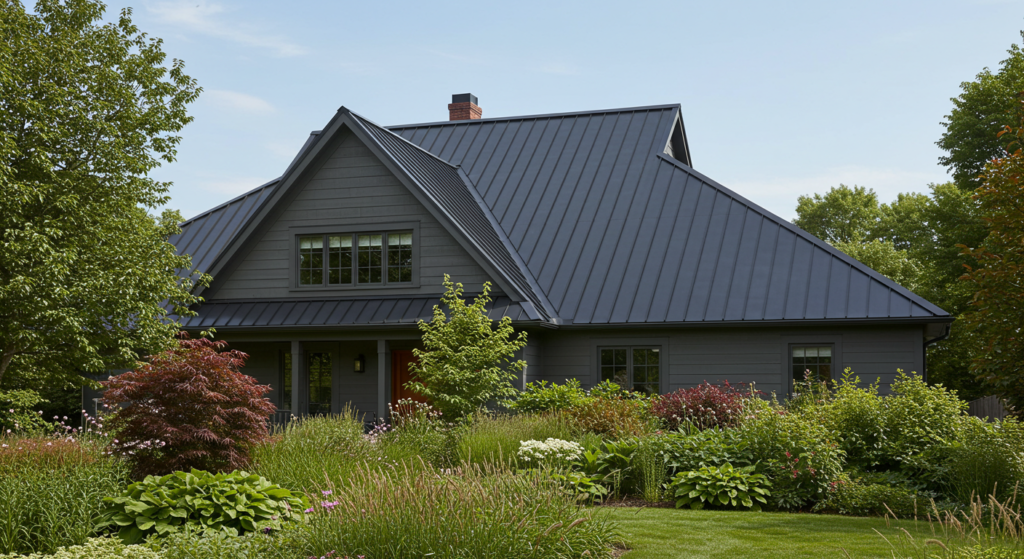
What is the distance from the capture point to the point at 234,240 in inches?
733

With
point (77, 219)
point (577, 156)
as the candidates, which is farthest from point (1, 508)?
point (577, 156)

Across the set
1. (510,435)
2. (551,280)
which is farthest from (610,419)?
(551,280)

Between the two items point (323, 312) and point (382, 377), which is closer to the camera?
point (382, 377)

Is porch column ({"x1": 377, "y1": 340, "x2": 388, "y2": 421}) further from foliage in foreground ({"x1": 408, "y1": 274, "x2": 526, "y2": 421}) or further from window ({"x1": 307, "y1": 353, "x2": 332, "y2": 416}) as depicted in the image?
window ({"x1": 307, "y1": 353, "x2": 332, "y2": 416})

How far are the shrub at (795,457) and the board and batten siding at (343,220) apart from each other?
842cm

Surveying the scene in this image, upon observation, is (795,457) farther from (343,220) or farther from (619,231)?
(343,220)

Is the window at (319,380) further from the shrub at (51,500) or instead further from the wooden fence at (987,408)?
the wooden fence at (987,408)

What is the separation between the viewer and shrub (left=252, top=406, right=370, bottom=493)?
9109 mm

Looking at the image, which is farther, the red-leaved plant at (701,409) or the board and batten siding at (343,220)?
the board and batten siding at (343,220)

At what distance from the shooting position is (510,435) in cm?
1150

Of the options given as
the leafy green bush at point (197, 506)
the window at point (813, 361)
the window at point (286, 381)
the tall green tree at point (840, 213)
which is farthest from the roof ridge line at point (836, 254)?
the tall green tree at point (840, 213)

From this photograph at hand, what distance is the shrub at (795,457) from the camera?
33.0ft

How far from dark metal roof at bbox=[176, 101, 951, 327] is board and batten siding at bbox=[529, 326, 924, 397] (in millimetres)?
553

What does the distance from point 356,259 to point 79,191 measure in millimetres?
5628
